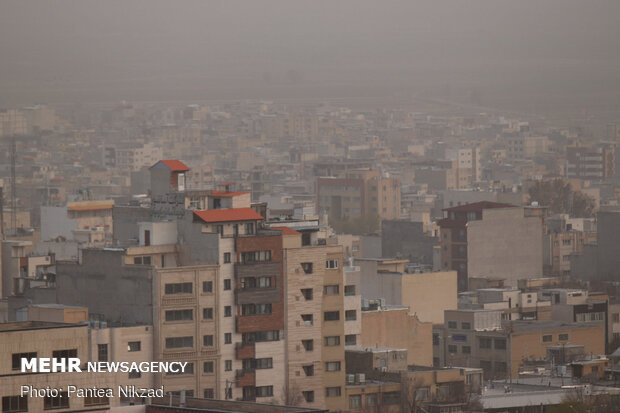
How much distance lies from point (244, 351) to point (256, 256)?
0.96 metres

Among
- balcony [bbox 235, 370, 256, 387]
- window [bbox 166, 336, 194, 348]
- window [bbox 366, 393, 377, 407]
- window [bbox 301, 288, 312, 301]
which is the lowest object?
window [bbox 366, 393, 377, 407]

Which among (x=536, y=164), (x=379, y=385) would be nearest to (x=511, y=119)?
(x=536, y=164)

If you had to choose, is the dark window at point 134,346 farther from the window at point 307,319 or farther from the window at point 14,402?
the window at point 14,402

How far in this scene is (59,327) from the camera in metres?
13.9

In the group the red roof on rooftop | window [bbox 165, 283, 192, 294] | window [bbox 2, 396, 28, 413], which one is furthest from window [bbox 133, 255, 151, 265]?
the red roof on rooftop

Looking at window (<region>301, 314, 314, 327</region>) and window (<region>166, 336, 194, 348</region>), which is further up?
window (<region>301, 314, 314, 327</region>)

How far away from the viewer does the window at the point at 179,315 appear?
19891 millimetres

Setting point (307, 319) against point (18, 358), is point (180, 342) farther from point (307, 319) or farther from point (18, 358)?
point (18, 358)

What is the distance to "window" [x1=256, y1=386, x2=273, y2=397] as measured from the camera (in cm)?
2027

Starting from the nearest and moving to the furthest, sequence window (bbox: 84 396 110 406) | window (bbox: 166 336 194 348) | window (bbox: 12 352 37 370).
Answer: window (bbox: 84 396 110 406) → window (bbox: 12 352 37 370) → window (bbox: 166 336 194 348)

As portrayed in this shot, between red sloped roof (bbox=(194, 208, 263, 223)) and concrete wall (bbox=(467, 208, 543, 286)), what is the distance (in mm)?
16853

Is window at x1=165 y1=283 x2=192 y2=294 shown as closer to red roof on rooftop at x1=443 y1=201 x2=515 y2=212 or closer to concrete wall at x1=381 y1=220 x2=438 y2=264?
red roof on rooftop at x1=443 y1=201 x2=515 y2=212

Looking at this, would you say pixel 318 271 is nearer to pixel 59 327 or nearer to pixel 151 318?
pixel 151 318

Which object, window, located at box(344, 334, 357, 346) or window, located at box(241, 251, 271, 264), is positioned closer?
window, located at box(241, 251, 271, 264)
